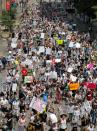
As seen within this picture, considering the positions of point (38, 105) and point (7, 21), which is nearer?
point (38, 105)

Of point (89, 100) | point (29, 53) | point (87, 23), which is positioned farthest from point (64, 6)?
point (89, 100)

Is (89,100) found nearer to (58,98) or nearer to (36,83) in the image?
(58,98)

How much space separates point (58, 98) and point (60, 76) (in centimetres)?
385

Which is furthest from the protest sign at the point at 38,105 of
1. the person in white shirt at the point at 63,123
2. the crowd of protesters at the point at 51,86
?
the person in white shirt at the point at 63,123

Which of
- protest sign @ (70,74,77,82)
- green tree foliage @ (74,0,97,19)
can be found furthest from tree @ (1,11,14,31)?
protest sign @ (70,74,77,82)

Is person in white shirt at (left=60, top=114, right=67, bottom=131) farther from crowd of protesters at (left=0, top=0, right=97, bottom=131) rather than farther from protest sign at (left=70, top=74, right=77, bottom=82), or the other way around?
protest sign at (left=70, top=74, right=77, bottom=82)

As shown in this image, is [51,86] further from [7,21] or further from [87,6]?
[87,6]

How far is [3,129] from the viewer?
88.3 feet

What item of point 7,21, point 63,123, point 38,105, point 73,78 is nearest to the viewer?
point 63,123

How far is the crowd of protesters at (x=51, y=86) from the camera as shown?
1117 inches

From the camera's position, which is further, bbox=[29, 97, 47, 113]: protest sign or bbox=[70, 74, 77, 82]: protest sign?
bbox=[70, 74, 77, 82]: protest sign

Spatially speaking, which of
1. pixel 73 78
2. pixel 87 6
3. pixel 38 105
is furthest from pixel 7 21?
pixel 38 105

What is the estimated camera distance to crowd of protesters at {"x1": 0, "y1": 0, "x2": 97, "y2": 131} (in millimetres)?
28359

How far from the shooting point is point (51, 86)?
115 feet
